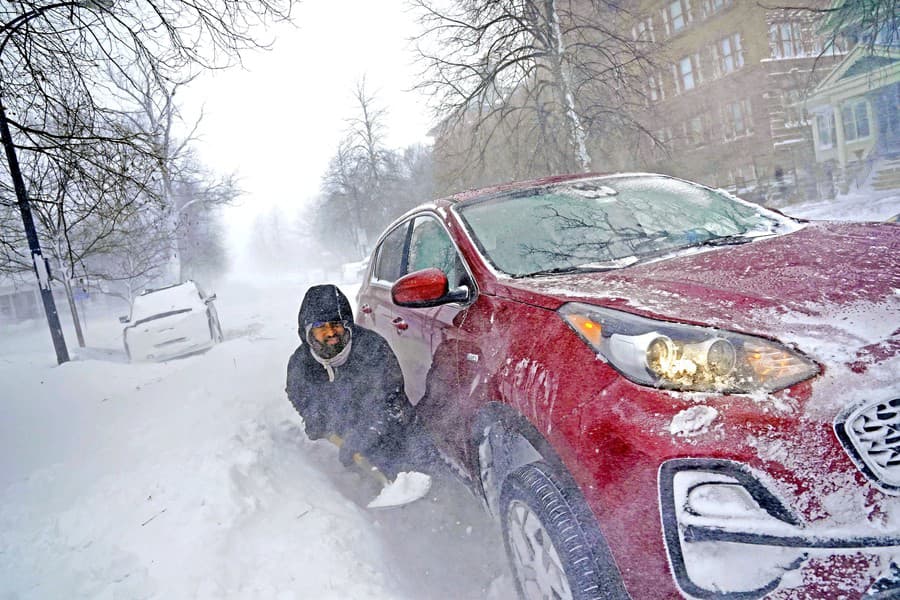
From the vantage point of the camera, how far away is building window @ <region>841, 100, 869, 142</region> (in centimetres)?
2291

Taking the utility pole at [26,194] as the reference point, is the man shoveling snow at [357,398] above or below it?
below

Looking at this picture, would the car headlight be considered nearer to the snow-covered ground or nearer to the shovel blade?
the snow-covered ground

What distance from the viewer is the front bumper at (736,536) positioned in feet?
4.26

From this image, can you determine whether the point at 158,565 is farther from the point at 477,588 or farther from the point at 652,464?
the point at 652,464

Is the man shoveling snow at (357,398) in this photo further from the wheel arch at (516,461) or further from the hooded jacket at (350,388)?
the wheel arch at (516,461)

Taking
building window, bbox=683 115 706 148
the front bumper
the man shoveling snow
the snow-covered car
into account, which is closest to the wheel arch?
the front bumper

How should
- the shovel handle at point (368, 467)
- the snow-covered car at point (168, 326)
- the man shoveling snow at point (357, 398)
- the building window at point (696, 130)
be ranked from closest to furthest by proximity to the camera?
the man shoveling snow at point (357, 398) < the shovel handle at point (368, 467) < the snow-covered car at point (168, 326) < the building window at point (696, 130)

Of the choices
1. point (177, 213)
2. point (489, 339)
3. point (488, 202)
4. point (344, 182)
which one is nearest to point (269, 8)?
point (488, 202)

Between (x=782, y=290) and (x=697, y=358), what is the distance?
412 mm

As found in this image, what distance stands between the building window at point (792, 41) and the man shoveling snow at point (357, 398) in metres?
28.4

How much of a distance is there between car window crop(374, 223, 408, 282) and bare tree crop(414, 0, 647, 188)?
1039cm

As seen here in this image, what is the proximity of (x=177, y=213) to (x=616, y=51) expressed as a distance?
17.6 metres

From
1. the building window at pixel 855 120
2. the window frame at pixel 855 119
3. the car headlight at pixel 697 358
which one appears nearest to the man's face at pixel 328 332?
the car headlight at pixel 697 358

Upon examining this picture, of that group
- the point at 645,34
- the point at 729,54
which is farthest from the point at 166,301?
the point at 729,54
